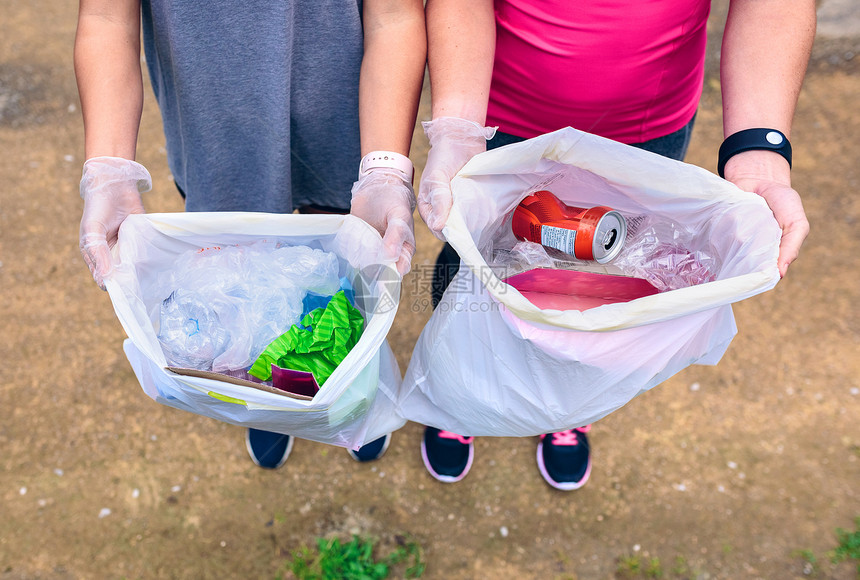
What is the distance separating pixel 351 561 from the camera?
1.53 metres

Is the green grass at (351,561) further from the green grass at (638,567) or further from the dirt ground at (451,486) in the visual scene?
the green grass at (638,567)

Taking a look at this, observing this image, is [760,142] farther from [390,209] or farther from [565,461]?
[565,461]

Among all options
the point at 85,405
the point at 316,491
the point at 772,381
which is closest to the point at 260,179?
the point at 316,491

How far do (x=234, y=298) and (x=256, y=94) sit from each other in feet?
1.26

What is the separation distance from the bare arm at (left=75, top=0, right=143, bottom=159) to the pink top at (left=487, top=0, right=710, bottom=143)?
688 mm

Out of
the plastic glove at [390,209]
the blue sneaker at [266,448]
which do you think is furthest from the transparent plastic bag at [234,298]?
the blue sneaker at [266,448]

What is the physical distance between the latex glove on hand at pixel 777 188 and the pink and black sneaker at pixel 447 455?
38.1 inches

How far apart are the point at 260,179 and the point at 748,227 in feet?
3.09

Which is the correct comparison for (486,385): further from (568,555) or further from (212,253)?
(568,555)

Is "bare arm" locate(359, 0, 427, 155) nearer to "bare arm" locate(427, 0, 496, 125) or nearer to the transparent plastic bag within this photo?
"bare arm" locate(427, 0, 496, 125)

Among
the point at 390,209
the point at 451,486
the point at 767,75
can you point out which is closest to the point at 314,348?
the point at 390,209

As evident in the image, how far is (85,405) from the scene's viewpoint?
5.92 ft

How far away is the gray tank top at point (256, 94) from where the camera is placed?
1034 mm

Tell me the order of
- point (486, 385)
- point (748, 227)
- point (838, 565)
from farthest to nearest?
1. point (838, 565)
2. point (486, 385)
3. point (748, 227)
